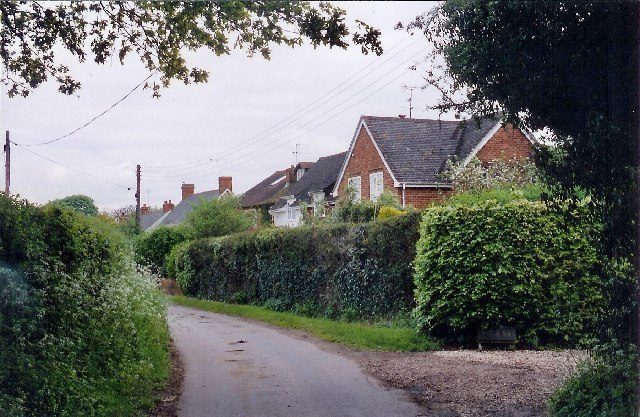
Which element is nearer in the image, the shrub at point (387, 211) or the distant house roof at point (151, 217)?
the shrub at point (387, 211)

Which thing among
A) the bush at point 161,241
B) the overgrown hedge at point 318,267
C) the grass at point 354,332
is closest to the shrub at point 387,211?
the overgrown hedge at point 318,267

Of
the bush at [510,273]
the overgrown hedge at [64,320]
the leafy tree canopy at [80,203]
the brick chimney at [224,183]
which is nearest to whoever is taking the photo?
the overgrown hedge at [64,320]

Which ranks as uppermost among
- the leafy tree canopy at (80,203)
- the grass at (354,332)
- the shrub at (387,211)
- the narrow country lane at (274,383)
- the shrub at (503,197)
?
the shrub at (387,211)

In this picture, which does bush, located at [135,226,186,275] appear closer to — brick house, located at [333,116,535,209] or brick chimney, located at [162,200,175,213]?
brick house, located at [333,116,535,209]

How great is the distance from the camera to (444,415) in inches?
332

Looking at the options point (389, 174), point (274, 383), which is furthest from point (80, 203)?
point (389, 174)

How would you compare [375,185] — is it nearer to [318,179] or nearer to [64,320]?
[318,179]

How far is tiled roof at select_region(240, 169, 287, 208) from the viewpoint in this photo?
56162 millimetres

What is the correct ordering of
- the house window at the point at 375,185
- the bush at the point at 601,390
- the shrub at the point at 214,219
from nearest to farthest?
the bush at the point at 601,390, the house window at the point at 375,185, the shrub at the point at 214,219

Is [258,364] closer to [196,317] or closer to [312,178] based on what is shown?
[196,317]

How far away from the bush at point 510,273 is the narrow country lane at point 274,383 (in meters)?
2.72

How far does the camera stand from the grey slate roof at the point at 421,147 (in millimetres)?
26766

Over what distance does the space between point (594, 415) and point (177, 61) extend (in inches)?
308

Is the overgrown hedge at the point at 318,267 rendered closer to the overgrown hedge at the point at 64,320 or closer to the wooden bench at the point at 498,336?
the wooden bench at the point at 498,336
